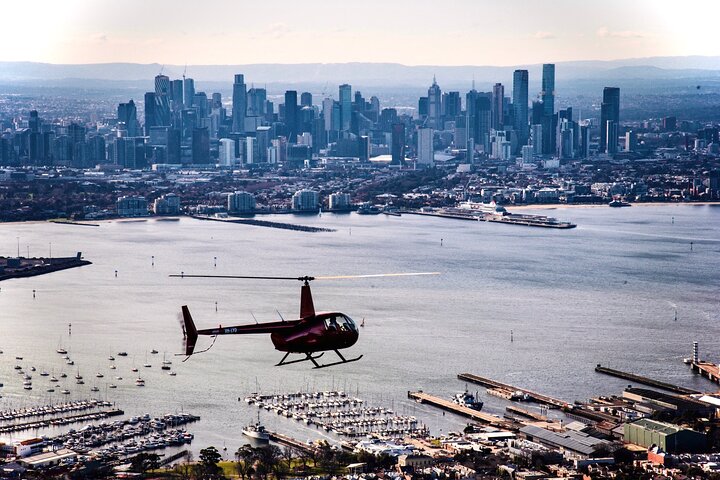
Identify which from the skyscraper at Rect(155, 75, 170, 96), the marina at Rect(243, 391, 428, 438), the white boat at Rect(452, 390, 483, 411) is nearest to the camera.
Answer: the marina at Rect(243, 391, 428, 438)

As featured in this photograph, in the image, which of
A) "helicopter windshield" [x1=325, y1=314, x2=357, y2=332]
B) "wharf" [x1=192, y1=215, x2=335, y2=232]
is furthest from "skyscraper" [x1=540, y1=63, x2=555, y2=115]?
"helicopter windshield" [x1=325, y1=314, x2=357, y2=332]

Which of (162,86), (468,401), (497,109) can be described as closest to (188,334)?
(468,401)

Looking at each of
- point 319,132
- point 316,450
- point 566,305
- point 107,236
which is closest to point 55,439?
point 316,450

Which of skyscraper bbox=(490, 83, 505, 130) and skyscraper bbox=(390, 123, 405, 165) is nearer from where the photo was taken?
skyscraper bbox=(390, 123, 405, 165)

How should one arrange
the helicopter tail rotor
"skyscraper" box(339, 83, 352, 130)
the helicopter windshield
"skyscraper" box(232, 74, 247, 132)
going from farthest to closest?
"skyscraper" box(339, 83, 352, 130) → "skyscraper" box(232, 74, 247, 132) → the helicopter windshield → the helicopter tail rotor

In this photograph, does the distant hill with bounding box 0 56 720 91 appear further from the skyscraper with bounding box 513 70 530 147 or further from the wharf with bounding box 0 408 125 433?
the wharf with bounding box 0 408 125 433

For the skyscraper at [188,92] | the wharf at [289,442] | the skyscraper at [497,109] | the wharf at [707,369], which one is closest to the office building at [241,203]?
the wharf at [707,369]

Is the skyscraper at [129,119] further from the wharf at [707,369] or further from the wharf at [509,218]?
the wharf at [707,369]
